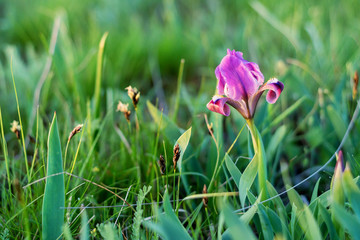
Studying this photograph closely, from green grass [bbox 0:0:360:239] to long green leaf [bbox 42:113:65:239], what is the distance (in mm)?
30

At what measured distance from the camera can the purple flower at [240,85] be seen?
2.59ft

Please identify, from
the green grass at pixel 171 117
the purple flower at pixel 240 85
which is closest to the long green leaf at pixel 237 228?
the green grass at pixel 171 117

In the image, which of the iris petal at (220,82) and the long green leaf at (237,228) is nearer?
the long green leaf at (237,228)

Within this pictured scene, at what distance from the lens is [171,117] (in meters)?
1.42

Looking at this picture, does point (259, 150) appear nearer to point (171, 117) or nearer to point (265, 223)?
point (265, 223)

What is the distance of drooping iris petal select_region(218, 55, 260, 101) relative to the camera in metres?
0.79

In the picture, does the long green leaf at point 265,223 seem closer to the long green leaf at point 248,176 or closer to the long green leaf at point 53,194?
the long green leaf at point 248,176

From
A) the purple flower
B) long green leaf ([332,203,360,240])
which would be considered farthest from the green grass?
the purple flower

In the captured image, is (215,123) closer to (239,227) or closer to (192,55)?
(239,227)

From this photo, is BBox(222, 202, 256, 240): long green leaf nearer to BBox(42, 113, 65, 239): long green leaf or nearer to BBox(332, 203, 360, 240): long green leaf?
BBox(332, 203, 360, 240): long green leaf

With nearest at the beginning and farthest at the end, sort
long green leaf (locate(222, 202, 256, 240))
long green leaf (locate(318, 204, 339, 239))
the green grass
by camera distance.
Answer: long green leaf (locate(222, 202, 256, 240)) → long green leaf (locate(318, 204, 339, 239)) → the green grass

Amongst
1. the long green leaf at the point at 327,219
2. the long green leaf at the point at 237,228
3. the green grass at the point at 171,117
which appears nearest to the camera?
the long green leaf at the point at 237,228

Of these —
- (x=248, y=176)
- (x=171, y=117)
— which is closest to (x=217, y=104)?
(x=248, y=176)

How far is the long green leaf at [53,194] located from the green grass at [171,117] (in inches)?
1.2
